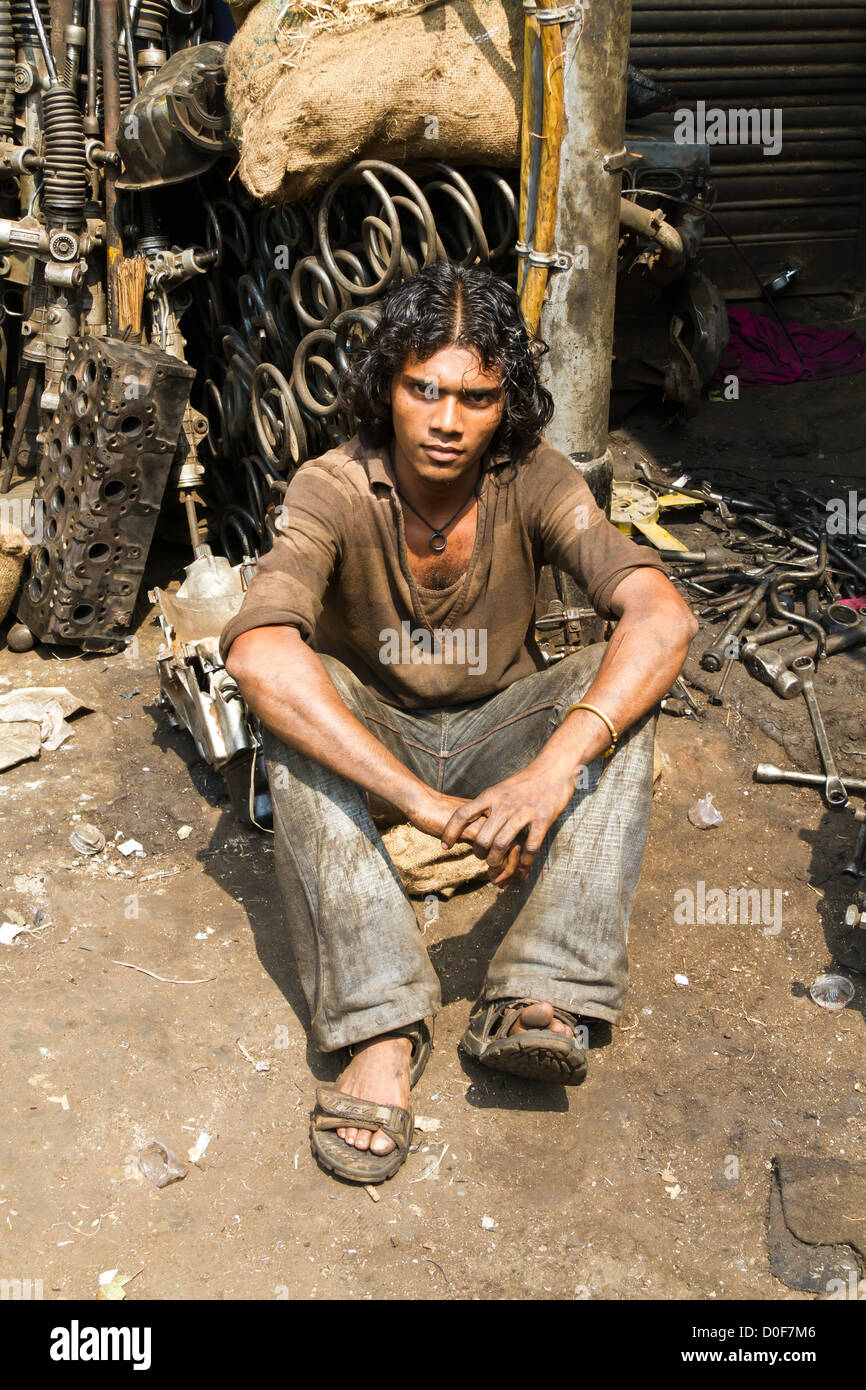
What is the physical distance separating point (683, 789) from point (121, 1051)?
2.09 m

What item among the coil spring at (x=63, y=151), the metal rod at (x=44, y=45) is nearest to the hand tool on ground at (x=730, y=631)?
the coil spring at (x=63, y=151)

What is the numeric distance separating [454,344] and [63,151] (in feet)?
11.0

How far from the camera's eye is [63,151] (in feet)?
17.3

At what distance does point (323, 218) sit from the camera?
4219mm

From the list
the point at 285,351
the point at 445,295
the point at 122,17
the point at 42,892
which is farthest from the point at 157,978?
the point at 122,17

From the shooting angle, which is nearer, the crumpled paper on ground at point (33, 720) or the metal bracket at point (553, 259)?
the metal bracket at point (553, 259)

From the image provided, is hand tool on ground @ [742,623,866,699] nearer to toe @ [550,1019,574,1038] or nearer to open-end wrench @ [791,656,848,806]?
open-end wrench @ [791,656,848,806]

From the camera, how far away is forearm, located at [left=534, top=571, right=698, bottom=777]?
105 inches

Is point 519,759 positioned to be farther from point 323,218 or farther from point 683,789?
point 323,218

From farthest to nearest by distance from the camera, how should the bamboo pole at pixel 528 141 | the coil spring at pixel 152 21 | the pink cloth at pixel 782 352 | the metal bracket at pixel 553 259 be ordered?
the pink cloth at pixel 782 352 < the coil spring at pixel 152 21 < the metal bracket at pixel 553 259 < the bamboo pole at pixel 528 141

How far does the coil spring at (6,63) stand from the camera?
5.63m

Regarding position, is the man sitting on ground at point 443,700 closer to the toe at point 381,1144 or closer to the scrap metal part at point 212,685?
the toe at point 381,1144

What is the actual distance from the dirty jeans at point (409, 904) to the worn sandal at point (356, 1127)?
0.16m

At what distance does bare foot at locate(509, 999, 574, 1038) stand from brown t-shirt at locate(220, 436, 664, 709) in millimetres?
937
